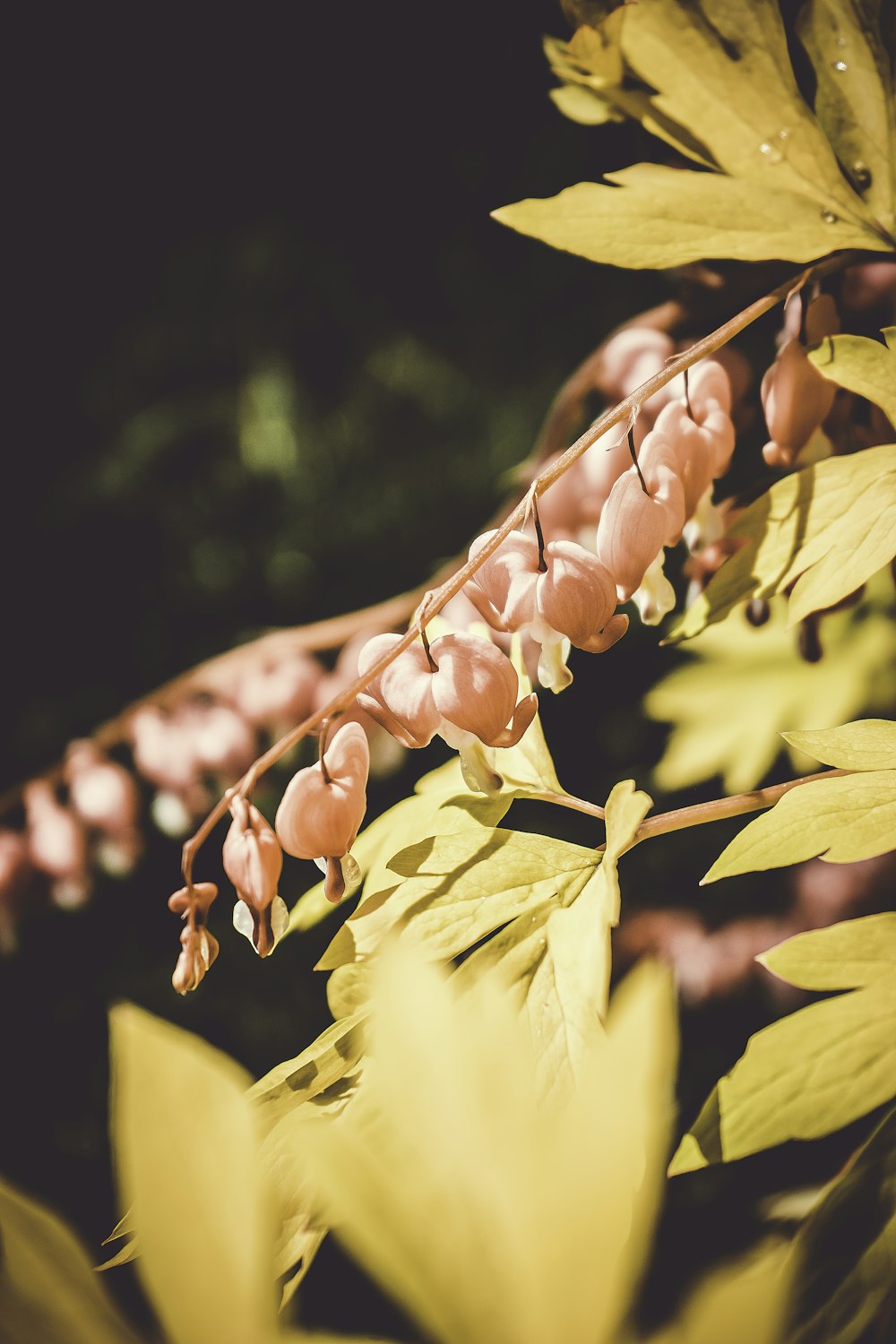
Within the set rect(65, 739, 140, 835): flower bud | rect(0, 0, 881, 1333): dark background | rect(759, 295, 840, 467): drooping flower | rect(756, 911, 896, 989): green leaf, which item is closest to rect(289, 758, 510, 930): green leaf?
rect(756, 911, 896, 989): green leaf

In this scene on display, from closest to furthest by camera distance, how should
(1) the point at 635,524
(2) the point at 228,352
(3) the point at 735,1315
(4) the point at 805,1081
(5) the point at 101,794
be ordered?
(3) the point at 735,1315
(4) the point at 805,1081
(1) the point at 635,524
(5) the point at 101,794
(2) the point at 228,352

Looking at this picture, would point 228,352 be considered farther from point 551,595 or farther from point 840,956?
point 840,956

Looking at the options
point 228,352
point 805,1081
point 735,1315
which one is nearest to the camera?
point 735,1315

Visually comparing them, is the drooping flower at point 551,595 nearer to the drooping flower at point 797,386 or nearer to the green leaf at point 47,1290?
the drooping flower at point 797,386

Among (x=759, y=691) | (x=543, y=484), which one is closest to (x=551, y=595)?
(x=543, y=484)

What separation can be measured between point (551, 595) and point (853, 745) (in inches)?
5.0

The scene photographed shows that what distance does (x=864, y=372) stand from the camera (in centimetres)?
37

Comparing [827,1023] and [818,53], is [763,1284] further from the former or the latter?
[818,53]

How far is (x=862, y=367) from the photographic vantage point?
14.4 inches

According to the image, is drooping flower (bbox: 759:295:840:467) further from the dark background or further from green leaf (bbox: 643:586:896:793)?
the dark background

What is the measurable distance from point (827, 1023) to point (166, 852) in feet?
2.74

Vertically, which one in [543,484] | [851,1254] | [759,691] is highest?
[543,484]

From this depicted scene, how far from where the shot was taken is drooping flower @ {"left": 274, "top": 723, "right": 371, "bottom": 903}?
0.38m

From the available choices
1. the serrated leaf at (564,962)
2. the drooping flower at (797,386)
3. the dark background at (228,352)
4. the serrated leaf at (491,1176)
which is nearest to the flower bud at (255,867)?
the serrated leaf at (564,962)
